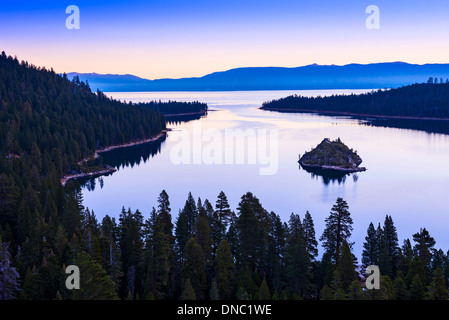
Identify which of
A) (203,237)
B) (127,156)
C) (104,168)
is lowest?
(104,168)

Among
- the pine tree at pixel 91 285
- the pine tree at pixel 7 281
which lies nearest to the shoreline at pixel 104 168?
the pine tree at pixel 7 281

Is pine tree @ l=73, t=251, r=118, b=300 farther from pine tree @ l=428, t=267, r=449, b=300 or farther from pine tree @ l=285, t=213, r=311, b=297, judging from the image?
pine tree @ l=428, t=267, r=449, b=300

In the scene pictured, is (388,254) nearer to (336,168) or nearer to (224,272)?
(224,272)

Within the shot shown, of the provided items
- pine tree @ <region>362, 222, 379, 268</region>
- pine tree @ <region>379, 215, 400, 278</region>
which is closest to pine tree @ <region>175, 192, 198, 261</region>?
pine tree @ <region>362, 222, 379, 268</region>

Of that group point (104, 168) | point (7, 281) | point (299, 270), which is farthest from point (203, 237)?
point (104, 168)

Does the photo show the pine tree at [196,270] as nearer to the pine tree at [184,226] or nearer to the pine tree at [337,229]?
the pine tree at [184,226]

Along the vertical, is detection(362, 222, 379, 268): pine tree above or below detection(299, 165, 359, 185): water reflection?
above

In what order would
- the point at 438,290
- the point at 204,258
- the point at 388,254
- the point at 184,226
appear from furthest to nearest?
the point at 184,226 → the point at 388,254 → the point at 204,258 → the point at 438,290
